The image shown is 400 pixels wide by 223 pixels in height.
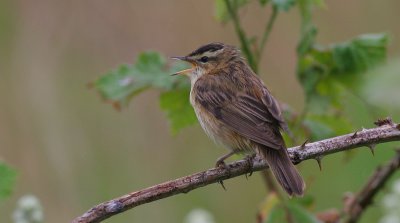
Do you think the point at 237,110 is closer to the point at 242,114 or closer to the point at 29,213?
the point at 242,114

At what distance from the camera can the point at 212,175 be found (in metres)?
3.63

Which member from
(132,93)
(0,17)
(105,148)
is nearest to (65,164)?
(105,148)

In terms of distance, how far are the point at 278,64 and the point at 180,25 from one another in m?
1.17

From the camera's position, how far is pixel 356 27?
359 inches

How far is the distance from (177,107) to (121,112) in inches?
167

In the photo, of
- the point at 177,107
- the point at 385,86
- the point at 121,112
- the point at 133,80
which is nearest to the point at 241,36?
the point at 177,107

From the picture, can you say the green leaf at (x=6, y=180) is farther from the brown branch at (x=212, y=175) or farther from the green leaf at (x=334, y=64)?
the green leaf at (x=334, y=64)

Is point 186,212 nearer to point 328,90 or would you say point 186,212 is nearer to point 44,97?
point 44,97

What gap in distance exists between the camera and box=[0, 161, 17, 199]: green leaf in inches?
132

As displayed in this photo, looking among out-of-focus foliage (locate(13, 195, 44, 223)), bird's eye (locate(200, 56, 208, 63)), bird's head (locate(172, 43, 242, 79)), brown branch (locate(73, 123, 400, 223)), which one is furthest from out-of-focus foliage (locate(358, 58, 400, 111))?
bird's eye (locate(200, 56, 208, 63))

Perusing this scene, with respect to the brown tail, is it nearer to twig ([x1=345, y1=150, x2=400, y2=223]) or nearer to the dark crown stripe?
twig ([x1=345, y1=150, x2=400, y2=223])

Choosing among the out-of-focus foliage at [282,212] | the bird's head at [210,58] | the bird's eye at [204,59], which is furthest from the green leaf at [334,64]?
the bird's eye at [204,59]

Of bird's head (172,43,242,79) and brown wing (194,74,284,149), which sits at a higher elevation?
bird's head (172,43,242,79)

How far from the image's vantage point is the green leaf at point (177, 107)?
15.8ft
